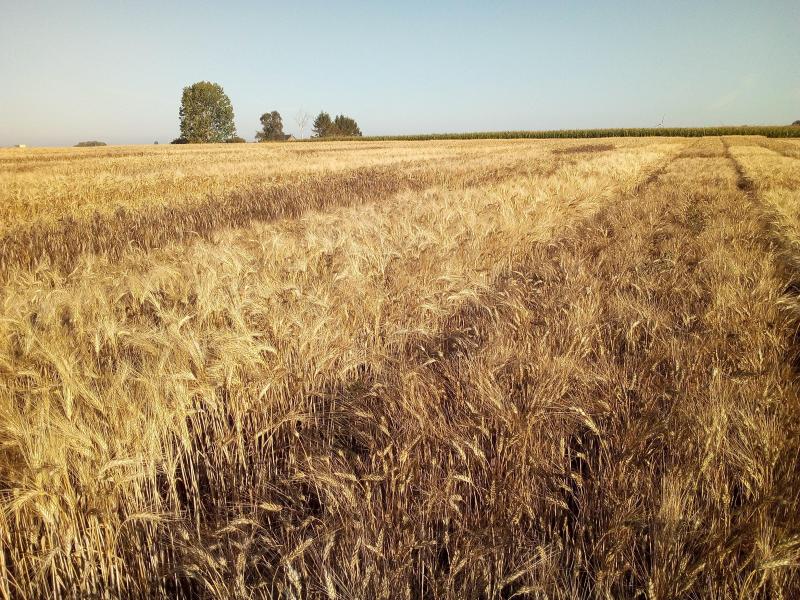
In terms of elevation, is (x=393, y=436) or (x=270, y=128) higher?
(x=270, y=128)

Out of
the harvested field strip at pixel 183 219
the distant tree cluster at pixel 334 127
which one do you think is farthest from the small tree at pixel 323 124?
the harvested field strip at pixel 183 219

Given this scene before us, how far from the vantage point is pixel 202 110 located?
266 feet

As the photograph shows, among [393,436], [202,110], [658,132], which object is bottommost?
[393,436]

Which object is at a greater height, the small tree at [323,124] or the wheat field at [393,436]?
the small tree at [323,124]

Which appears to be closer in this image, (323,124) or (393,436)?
(393,436)

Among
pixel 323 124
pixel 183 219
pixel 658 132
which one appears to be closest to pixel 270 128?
pixel 323 124

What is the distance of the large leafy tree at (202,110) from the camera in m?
80.1

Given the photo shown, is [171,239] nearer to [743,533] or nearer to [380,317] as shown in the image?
[380,317]

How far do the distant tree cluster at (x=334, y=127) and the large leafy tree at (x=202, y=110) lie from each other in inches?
970

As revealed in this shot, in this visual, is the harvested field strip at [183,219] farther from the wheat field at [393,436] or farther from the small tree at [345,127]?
the small tree at [345,127]

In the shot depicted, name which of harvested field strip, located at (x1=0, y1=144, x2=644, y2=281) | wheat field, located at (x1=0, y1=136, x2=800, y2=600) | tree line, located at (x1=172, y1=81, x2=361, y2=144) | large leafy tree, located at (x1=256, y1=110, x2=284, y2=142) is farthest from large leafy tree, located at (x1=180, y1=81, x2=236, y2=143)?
wheat field, located at (x1=0, y1=136, x2=800, y2=600)

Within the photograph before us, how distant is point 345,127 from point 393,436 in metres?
116

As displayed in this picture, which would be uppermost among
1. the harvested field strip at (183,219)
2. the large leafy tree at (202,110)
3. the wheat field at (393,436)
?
the large leafy tree at (202,110)

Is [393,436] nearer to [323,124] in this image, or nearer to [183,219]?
[183,219]
